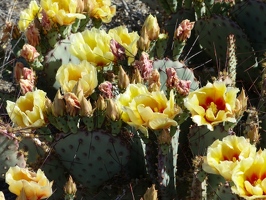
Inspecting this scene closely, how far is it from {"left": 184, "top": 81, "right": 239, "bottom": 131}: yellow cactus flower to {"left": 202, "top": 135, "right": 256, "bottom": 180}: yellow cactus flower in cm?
10

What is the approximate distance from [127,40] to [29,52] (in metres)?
0.37

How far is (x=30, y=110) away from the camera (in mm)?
1957

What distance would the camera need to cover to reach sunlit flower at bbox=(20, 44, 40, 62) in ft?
7.20

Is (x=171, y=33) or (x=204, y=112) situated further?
(x=171, y=33)

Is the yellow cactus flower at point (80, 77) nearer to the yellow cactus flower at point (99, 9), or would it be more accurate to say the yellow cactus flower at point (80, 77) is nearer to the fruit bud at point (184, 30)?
the fruit bud at point (184, 30)

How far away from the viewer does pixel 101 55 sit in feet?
7.00

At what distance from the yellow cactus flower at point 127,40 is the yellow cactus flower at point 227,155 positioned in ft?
2.07

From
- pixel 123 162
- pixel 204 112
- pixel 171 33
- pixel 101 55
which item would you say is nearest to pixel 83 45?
pixel 101 55

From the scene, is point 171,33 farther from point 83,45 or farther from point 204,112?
point 204,112

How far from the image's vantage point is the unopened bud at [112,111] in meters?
1.80

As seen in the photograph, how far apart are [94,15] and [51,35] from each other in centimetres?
22

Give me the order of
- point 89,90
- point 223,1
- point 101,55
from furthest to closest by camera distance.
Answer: point 223,1 < point 101,55 < point 89,90

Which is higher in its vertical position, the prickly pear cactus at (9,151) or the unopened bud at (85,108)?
the unopened bud at (85,108)

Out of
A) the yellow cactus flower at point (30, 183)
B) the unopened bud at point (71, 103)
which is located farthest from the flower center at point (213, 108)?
the yellow cactus flower at point (30, 183)
